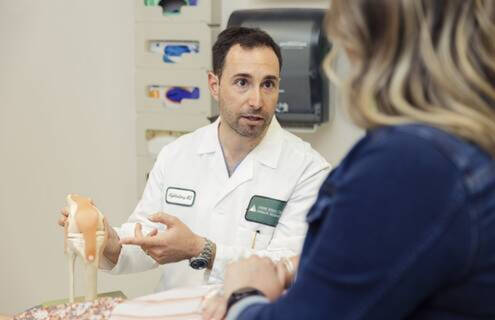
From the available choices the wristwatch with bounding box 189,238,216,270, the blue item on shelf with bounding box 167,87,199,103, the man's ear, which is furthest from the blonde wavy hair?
the blue item on shelf with bounding box 167,87,199,103

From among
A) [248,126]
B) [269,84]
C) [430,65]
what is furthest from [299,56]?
[430,65]

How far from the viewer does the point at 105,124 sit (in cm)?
282

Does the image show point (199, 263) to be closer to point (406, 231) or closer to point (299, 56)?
point (299, 56)

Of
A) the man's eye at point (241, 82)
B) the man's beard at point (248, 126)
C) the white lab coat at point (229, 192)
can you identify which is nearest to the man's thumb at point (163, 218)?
the white lab coat at point (229, 192)

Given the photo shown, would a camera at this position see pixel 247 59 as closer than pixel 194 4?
Yes

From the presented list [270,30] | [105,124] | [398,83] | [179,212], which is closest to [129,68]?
[105,124]

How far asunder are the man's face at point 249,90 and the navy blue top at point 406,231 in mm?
1274

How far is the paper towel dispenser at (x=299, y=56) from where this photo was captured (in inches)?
87.8

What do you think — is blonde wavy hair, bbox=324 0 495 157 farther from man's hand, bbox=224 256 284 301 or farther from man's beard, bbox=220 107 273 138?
man's beard, bbox=220 107 273 138

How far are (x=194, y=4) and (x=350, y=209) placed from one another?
1.86m

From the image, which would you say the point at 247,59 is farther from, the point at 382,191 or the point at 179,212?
the point at 382,191

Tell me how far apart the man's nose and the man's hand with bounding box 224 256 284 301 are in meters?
1.08

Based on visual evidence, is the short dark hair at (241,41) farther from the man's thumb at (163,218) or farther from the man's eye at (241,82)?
the man's thumb at (163,218)

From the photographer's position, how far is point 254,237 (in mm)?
1912
